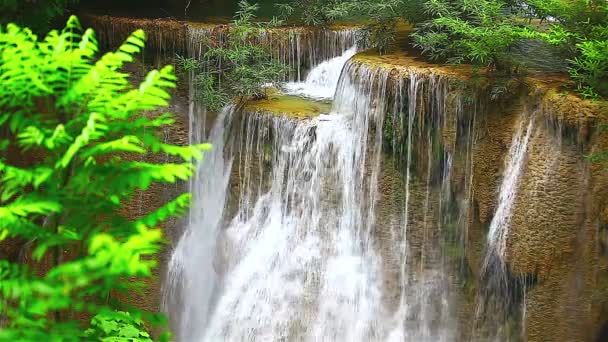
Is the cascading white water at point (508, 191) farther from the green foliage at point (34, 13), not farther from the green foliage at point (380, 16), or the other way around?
the green foliage at point (34, 13)

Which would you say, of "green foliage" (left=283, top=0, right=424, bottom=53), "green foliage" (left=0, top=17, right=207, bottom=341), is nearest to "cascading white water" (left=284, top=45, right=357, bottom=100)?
"green foliage" (left=283, top=0, right=424, bottom=53)

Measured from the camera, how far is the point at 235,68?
10.9 m

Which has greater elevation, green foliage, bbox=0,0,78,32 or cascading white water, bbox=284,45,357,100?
green foliage, bbox=0,0,78,32

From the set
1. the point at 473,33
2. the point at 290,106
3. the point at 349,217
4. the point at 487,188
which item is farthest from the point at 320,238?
the point at 473,33

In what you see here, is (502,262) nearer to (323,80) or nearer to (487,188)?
(487,188)

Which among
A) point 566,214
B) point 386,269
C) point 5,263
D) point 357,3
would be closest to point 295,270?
point 386,269

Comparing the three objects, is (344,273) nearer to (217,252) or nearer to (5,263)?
(217,252)

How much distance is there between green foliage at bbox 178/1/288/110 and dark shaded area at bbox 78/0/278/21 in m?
2.36

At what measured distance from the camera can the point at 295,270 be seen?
32.4 feet

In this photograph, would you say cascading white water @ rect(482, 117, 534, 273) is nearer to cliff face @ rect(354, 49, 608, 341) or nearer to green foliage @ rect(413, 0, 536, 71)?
cliff face @ rect(354, 49, 608, 341)

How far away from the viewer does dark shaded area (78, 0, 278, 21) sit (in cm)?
1357

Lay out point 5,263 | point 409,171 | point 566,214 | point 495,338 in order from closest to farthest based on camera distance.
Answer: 1. point 5,263
2. point 566,214
3. point 495,338
4. point 409,171

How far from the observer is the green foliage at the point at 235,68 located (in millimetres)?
10703

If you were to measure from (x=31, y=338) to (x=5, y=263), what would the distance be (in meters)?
0.48
